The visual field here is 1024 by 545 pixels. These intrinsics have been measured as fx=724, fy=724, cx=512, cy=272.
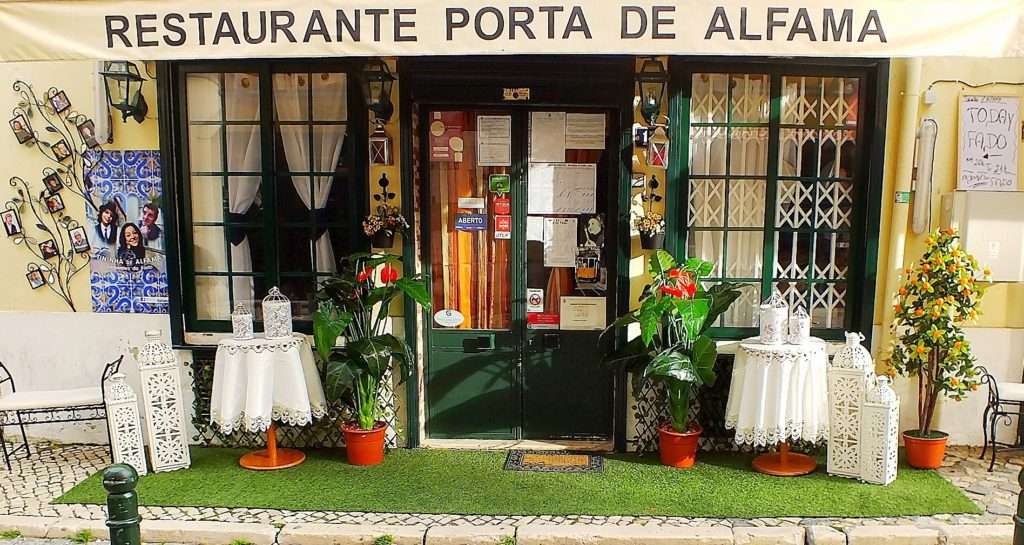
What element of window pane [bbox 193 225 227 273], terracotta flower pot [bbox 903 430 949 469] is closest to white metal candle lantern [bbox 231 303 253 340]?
window pane [bbox 193 225 227 273]

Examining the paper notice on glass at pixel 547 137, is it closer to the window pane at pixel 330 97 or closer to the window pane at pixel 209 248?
the window pane at pixel 330 97

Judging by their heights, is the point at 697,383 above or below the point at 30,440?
above

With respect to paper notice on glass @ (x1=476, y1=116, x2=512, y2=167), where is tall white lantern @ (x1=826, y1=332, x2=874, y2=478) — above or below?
below

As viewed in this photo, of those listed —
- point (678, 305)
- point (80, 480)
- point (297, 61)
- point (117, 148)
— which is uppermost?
point (297, 61)

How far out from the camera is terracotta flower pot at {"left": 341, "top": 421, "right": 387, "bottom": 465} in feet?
18.4

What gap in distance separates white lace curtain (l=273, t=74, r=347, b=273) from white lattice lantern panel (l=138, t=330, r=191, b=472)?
141cm

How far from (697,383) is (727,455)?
93cm

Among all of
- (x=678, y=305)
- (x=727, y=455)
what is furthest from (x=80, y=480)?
(x=727, y=455)

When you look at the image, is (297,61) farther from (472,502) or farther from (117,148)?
(472,502)

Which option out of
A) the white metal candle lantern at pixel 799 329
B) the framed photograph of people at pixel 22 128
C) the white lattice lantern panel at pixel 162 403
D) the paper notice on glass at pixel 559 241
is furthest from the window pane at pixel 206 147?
the white metal candle lantern at pixel 799 329

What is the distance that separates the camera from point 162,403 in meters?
5.44

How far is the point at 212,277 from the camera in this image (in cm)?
609

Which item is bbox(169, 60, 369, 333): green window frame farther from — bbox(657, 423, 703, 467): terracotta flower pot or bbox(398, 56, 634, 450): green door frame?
bbox(657, 423, 703, 467): terracotta flower pot

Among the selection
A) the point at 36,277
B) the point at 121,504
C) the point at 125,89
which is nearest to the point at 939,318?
the point at 121,504
